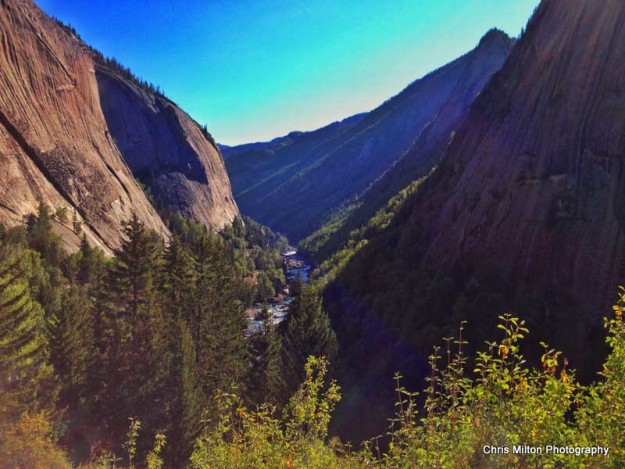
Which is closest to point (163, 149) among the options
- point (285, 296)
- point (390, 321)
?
point (285, 296)

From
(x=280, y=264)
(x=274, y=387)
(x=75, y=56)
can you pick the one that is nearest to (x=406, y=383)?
(x=274, y=387)

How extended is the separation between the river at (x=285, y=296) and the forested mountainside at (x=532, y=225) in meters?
26.5

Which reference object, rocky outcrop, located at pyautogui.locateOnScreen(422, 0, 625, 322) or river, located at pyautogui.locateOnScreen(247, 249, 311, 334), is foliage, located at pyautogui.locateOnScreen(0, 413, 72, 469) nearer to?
rocky outcrop, located at pyautogui.locateOnScreen(422, 0, 625, 322)

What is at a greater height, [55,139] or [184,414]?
[55,139]

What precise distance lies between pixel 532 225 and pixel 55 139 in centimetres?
7108

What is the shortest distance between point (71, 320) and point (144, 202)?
2646 inches

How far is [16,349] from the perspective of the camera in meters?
18.3

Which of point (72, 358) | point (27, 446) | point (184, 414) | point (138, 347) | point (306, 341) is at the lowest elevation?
point (306, 341)

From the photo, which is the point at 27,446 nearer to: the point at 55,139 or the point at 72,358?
the point at 72,358

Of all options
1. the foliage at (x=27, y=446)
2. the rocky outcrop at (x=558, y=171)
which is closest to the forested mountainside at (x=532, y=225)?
the rocky outcrop at (x=558, y=171)

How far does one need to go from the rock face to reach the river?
2814cm

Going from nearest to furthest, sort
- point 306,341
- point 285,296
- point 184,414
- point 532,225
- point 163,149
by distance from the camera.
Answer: point 184,414
point 306,341
point 532,225
point 285,296
point 163,149

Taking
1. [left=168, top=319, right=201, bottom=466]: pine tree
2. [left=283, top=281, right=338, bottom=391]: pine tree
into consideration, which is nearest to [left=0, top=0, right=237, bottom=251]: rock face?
[left=168, top=319, right=201, bottom=466]: pine tree

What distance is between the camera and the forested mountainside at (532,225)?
2773 centimetres
